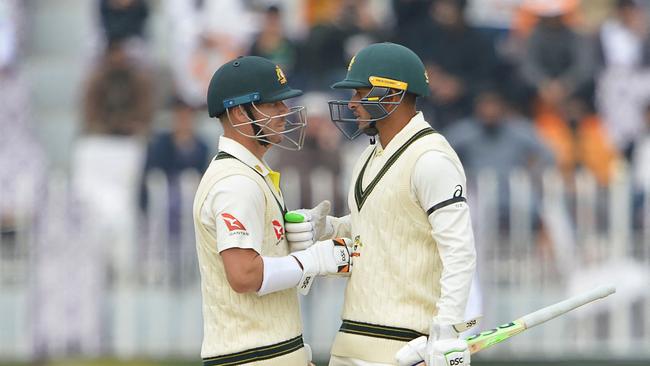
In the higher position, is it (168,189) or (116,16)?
(116,16)

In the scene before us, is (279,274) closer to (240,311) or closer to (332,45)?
(240,311)

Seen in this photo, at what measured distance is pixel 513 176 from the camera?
33.5 ft

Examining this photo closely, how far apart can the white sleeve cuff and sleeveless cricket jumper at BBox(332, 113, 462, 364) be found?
1.10 ft

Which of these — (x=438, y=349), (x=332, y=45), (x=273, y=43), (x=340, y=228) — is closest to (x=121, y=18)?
(x=273, y=43)

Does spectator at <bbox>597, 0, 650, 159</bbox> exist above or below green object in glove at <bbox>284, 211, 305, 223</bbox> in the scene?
above

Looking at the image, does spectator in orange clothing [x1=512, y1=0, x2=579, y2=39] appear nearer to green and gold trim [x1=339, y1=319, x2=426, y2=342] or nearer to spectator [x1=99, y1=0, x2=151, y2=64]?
spectator [x1=99, y1=0, x2=151, y2=64]

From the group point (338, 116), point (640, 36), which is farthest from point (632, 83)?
point (338, 116)

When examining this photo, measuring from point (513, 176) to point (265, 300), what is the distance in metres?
4.98

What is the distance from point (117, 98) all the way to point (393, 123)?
251 inches

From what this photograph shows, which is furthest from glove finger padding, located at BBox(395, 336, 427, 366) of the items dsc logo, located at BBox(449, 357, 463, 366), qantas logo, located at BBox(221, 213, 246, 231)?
qantas logo, located at BBox(221, 213, 246, 231)

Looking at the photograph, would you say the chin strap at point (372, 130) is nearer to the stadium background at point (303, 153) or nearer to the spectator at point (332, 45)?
the stadium background at point (303, 153)

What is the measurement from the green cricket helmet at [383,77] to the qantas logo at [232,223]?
2.31 feet

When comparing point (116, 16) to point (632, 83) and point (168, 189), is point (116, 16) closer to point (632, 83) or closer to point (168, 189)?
point (168, 189)

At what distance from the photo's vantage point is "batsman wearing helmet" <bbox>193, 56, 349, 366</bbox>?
538cm
